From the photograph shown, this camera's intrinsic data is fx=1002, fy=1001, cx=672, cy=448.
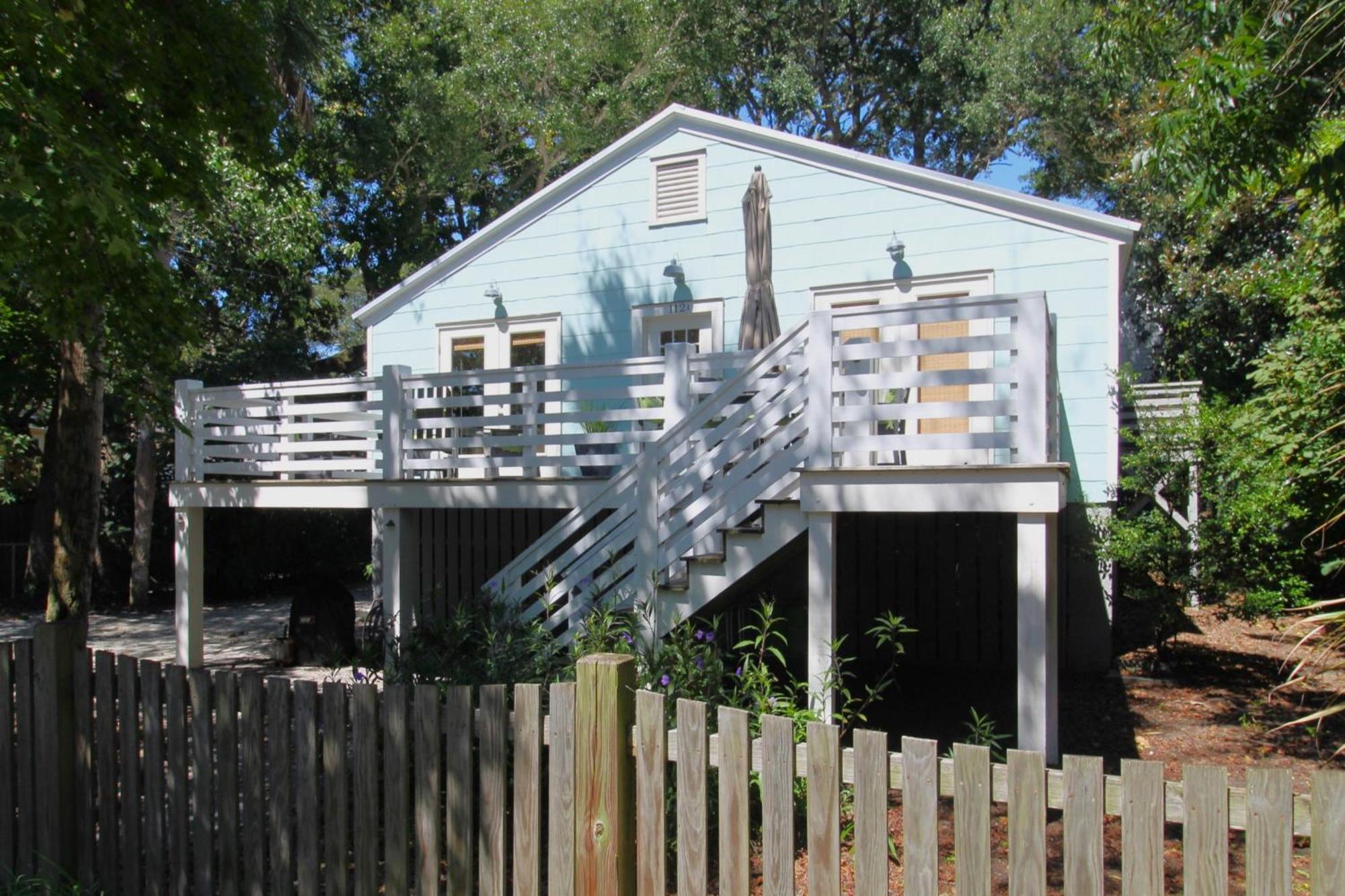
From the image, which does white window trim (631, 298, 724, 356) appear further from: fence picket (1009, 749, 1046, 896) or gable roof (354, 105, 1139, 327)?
fence picket (1009, 749, 1046, 896)

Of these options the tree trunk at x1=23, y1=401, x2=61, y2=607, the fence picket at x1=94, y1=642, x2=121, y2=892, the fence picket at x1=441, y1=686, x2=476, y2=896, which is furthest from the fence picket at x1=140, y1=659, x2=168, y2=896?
the tree trunk at x1=23, y1=401, x2=61, y2=607

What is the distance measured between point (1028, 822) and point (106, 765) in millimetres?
3649

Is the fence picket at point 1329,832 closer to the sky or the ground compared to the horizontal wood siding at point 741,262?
closer to the ground

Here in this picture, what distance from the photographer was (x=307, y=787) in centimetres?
378

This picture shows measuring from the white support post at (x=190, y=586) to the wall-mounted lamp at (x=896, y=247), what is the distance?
7.75 m

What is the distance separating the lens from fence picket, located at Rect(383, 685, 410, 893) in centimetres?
360

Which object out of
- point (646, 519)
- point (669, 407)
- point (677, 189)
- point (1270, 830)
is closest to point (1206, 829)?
point (1270, 830)

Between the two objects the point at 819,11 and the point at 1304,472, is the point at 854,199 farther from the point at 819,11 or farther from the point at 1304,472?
the point at 819,11

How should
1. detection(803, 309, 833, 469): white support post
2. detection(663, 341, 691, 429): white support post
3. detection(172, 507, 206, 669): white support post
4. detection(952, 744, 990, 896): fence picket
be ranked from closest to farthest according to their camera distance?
detection(952, 744, 990, 896): fence picket → detection(803, 309, 833, 469): white support post → detection(663, 341, 691, 429): white support post → detection(172, 507, 206, 669): white support post

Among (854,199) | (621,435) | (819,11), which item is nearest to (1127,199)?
(819,11)

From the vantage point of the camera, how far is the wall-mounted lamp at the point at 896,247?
10.4m

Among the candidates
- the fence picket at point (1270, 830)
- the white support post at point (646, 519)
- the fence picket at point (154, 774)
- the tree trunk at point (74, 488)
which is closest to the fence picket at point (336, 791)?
the fence picket at point (154, 774)

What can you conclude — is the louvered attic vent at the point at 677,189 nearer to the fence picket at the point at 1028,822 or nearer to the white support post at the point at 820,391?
the white support post at the point at 820,391

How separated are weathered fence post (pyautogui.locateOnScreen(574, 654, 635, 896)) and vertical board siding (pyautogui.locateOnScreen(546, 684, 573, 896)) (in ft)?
0.14
